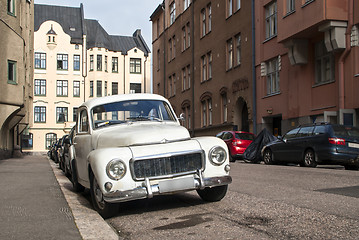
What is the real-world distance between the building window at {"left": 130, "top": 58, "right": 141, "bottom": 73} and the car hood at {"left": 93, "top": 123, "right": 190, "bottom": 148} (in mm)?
62134

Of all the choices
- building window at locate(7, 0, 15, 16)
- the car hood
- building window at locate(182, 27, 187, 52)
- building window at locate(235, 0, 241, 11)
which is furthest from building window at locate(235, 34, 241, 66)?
the car hood

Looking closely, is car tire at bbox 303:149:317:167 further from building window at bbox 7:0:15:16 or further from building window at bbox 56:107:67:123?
building window at bbox 56:107:67:123

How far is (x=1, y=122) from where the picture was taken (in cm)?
2533

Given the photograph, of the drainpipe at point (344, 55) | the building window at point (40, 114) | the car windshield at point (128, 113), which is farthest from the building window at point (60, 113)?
the car windshield at point (128, 113)

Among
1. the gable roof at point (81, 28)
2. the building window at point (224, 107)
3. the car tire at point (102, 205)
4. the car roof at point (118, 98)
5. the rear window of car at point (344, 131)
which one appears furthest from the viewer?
the gable roof at point (81, 28)

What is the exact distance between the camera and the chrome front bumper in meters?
6.09

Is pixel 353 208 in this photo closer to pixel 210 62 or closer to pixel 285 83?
pixel 285 83

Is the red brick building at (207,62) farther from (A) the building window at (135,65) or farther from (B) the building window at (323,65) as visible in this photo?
(A) the building window at (135,65)

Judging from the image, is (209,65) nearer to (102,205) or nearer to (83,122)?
(83,122)

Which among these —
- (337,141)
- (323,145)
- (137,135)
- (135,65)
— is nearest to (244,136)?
(323,145)

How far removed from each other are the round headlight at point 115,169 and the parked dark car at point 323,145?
34.2ft

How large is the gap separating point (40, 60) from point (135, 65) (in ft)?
45.3

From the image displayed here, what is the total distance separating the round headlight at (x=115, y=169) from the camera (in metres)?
6.15

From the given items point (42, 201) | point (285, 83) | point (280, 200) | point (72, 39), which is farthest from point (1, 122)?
point (72, 39)
